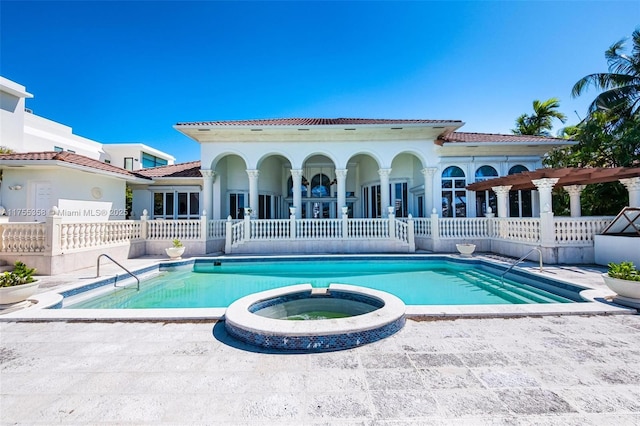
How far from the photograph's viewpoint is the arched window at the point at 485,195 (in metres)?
13.6

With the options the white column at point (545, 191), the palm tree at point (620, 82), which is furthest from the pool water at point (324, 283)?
the palm tree at point (620, 82)

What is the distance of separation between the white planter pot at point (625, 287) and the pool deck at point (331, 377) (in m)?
0.79

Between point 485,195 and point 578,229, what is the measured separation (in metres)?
5.00

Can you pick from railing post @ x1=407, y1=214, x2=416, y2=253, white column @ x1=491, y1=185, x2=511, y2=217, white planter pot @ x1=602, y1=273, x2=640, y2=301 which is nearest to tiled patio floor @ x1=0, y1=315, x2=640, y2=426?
white planter pot @ x1=602, y1=273, x2=640, y2=301

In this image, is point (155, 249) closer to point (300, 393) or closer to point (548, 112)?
point (300, 393)

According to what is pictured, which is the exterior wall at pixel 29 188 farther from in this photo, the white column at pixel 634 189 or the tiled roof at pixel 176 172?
the white column at pixel 634 189

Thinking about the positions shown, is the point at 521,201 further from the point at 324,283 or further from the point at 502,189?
the point at 324,283

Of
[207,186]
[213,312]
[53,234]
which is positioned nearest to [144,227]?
[207,186]

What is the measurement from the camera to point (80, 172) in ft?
37.5

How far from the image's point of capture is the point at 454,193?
1371 centimetres

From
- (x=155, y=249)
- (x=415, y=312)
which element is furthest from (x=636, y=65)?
(x=155, y=249)

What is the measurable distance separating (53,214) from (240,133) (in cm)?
751

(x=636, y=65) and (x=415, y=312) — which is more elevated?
(x=636, y=65)

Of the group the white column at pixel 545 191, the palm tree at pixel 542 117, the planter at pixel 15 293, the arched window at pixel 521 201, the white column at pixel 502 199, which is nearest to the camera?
the planter at pixel 15 293
